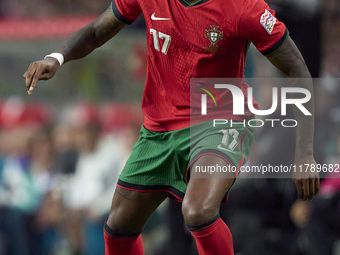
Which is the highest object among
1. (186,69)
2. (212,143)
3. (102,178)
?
(186,69)

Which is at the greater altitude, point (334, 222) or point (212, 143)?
point (212, 143)

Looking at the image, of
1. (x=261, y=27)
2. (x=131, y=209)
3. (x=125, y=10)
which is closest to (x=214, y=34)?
(x=261, y=27)

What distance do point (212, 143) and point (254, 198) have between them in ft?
6.95

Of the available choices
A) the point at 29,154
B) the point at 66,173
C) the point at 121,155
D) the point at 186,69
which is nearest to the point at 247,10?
the point at 186,69

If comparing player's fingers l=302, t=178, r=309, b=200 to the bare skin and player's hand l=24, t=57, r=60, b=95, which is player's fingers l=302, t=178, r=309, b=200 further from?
player's hand l=24, t=57, r=60, b=95

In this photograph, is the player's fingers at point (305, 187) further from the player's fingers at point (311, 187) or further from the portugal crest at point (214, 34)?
the portugal crest at point (214, 34)

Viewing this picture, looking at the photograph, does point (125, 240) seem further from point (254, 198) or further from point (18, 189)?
point (18, 189)

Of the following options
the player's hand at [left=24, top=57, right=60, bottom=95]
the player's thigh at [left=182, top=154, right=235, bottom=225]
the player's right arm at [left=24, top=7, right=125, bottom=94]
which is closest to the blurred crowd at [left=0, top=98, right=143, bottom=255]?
the player's right arm at [left=24, top=7, right=125, bottom=94]

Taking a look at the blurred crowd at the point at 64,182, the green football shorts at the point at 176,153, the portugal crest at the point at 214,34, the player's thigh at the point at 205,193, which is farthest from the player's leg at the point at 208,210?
the blurred crowd at the point at 64,182

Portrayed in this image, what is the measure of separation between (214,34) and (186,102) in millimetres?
403

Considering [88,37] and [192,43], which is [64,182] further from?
[192,43]

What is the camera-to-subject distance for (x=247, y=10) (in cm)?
254

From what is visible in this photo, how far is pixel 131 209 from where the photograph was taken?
2.81 m

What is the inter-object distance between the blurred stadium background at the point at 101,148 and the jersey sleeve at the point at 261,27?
1966 mm
